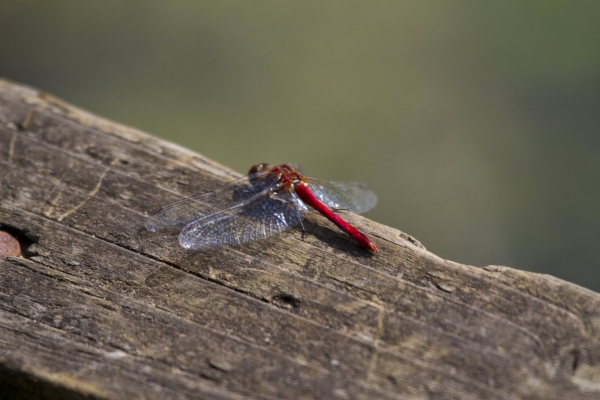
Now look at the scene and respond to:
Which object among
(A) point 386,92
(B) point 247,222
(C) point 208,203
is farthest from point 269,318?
(A) point 386,92

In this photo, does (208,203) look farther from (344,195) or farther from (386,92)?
(386,92)

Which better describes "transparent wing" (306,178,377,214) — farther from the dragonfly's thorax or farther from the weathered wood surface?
the weathered wood surface

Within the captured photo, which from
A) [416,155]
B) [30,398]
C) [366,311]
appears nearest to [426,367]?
[366,311]

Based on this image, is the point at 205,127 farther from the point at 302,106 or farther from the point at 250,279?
the point at 250,279

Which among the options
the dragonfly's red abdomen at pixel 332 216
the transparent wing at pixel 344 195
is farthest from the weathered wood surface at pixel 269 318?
the transparent wing at pixel 344 195

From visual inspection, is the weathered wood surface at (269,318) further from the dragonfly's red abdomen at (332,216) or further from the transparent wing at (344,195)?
the transparent wing at (344,195)

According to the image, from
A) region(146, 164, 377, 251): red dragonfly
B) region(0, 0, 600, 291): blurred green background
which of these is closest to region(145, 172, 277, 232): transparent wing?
region(146, 164, 377, 251): red dragonfly
